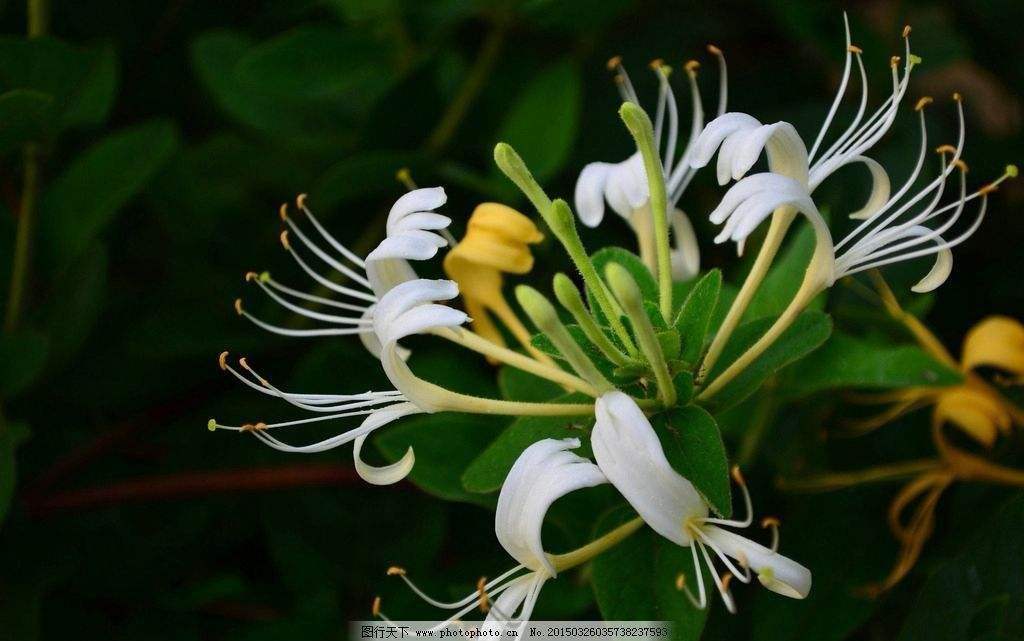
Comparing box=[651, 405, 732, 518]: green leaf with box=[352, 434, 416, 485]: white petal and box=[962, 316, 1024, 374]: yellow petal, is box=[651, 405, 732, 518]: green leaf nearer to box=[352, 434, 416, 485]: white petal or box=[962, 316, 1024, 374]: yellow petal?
box=[352, 434, 416, 485]: white petal

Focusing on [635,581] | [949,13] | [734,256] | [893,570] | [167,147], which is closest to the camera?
[635,581]

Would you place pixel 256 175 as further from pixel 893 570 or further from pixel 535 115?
pixel 893 570

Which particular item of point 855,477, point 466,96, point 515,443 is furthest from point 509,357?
point 466,96

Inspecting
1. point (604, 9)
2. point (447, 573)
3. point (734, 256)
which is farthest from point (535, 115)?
point (447, 573)

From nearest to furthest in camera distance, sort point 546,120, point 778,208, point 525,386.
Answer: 1. point 778,208
2. point 525,386
3. point 546,120

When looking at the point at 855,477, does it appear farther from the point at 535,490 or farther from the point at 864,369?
the point at 535,490

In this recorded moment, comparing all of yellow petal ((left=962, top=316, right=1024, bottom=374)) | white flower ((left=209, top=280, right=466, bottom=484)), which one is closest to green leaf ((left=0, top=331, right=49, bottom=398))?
white flower ((left=209, top=280, right=466, bottom=484))
